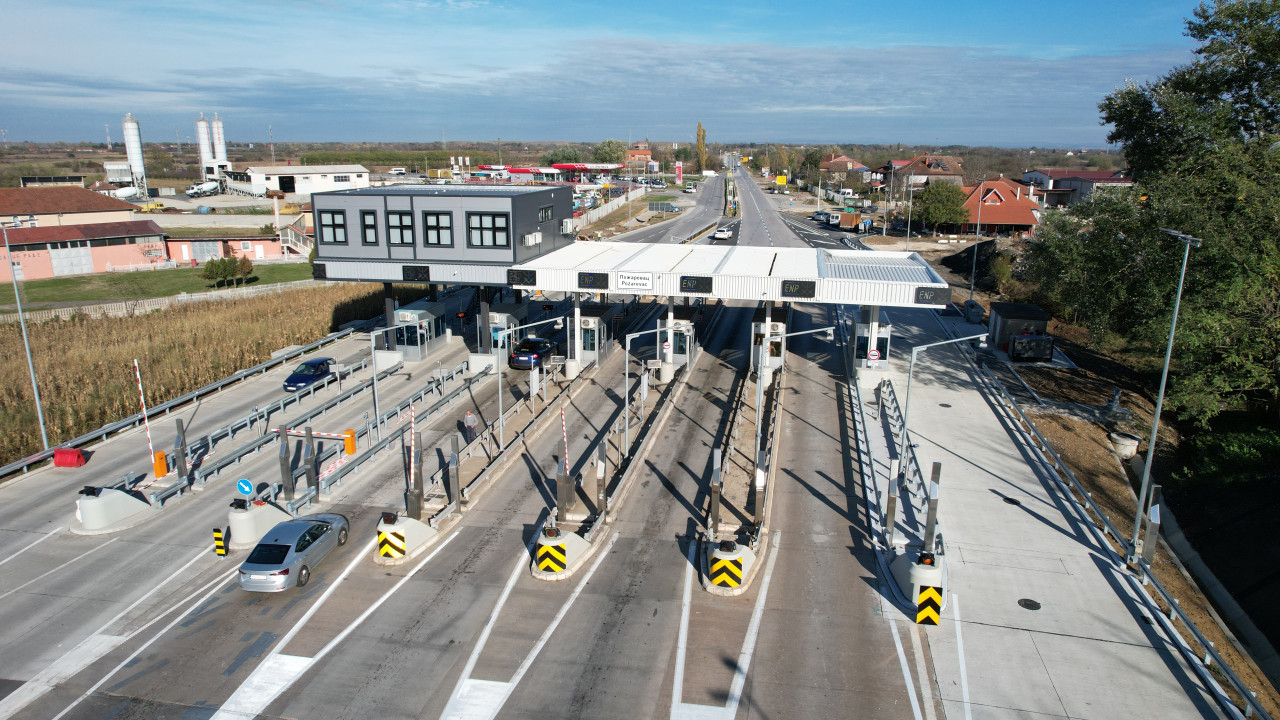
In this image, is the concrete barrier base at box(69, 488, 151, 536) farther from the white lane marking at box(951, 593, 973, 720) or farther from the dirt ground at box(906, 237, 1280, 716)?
the dirt ground at box(906, 237, 1280, 716)

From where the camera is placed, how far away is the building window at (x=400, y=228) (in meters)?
37.4

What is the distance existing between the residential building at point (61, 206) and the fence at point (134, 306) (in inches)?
1004

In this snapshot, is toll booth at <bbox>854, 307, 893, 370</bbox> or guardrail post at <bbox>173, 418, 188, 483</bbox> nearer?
guardrail post at <bbox>173, 418, 188, 483</bbox>

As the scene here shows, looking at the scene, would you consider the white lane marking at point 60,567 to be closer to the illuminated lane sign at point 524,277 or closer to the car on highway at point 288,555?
the car on highway at point 288,555

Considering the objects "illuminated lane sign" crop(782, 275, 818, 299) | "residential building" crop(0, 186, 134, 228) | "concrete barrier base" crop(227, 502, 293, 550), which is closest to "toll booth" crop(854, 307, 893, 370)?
"illuminated lane sign" crop(782, 275, 818, 299)

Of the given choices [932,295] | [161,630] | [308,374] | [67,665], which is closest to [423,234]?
[308,374]

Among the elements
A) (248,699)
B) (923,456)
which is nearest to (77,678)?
(248,699)

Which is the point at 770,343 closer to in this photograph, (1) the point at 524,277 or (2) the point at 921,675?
(1) the point at 524,277

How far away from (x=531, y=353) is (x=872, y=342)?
16711 millimetres

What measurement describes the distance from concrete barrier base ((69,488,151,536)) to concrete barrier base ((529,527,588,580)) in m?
12.8

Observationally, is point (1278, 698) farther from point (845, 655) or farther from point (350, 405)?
point (350, 405)

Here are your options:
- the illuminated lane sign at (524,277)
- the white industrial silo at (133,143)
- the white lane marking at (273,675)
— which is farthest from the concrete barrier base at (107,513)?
the white industrial silo at (133,143)

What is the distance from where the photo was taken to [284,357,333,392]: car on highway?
3431 centimetres

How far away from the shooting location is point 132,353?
40.2 m
